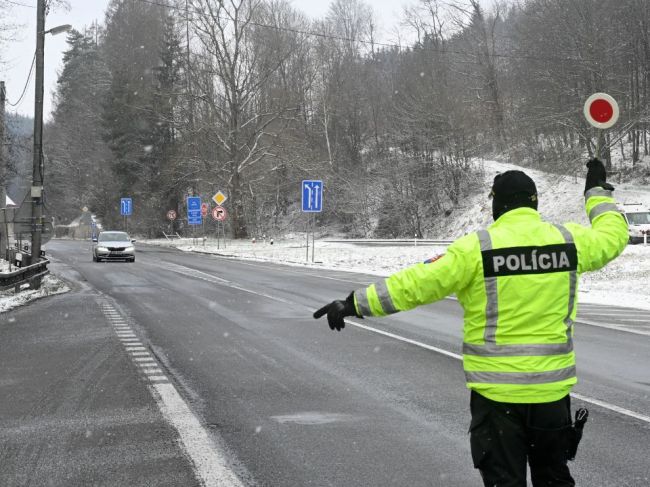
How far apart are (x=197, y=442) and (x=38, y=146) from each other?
647 inches

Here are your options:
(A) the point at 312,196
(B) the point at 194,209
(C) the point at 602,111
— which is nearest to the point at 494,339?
(C) the point at 602,111

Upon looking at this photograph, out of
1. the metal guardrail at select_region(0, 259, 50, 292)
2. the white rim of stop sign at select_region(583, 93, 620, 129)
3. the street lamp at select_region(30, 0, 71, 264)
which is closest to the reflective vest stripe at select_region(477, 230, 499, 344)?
the white rim of stop sign at select_region(583, 93, 620, 129)

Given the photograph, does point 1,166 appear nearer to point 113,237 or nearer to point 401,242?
point 113,237

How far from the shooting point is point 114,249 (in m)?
33.8

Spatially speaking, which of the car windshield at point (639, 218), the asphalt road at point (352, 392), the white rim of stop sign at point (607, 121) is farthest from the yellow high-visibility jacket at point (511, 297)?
the car windshield at point (639, 218)

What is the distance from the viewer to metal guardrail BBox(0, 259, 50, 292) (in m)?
16.3

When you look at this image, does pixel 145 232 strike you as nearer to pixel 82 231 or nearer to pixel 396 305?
pixel 82 231

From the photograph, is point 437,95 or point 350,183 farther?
point 350,183

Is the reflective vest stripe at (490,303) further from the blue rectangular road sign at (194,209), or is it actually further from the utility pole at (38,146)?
the blue rectangular road sign at (194,209)

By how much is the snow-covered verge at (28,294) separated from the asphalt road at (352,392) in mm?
3048

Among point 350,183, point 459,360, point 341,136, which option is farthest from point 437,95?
point 459,360

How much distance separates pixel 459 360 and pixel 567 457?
19.4 ft

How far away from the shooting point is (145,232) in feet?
238

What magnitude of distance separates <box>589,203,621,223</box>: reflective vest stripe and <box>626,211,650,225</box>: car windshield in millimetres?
31704
